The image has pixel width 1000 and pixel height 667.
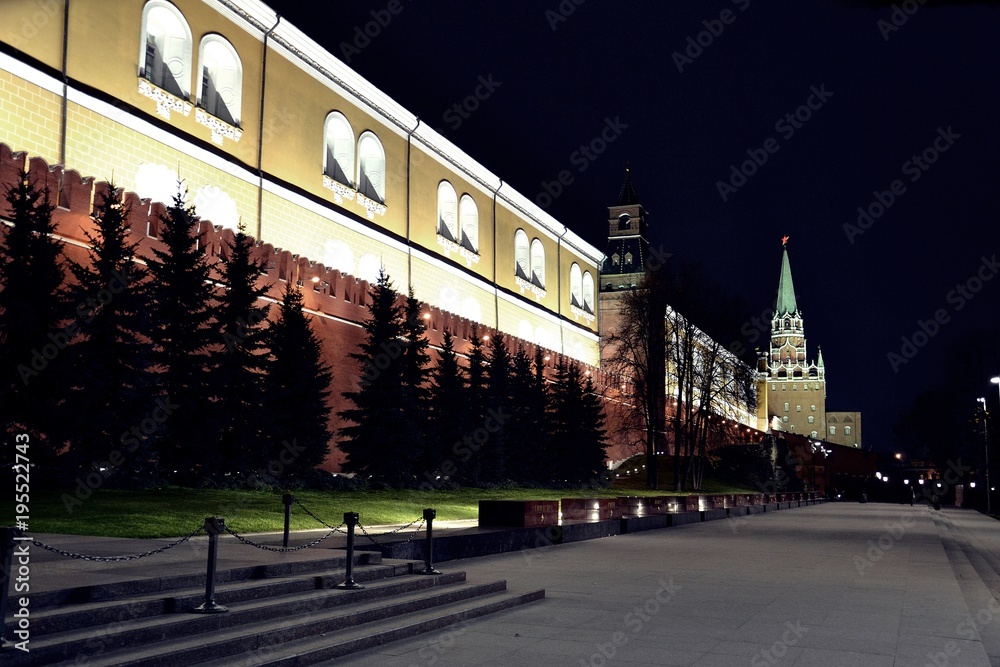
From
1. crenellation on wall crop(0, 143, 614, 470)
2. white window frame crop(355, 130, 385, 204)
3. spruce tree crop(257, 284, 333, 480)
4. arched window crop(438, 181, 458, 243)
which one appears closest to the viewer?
crenellation on wall crop(0, 143, 614, 470)

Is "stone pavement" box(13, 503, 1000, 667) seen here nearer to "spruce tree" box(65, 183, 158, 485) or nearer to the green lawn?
the green lawn

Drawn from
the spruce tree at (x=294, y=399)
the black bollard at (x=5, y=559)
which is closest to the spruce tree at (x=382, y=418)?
the spruce tree at (x=294, y=399)

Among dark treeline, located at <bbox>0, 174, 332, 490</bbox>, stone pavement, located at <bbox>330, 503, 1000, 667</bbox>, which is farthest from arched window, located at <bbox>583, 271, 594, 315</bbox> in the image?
stone pavement, located at <bbox>330, 503, 1000, 667</bbox>

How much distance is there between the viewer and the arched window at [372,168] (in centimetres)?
3158

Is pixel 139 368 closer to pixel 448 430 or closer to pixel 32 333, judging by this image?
pixel 32 333

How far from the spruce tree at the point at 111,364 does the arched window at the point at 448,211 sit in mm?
21709

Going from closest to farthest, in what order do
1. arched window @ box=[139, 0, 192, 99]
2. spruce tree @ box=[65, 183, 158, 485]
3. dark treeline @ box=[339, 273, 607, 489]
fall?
spruce tree @ box=[65, 183, 158, 485] < dark treeline @ box=[339, 273, 607, 489] < arched window @ box=[139, 0, 192, 99]

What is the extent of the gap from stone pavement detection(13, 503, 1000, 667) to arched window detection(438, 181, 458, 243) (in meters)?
24.2

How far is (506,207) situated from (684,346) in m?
12.4

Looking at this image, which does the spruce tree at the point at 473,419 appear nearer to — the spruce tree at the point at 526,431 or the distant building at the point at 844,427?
the spruce tree at the point at 526,431

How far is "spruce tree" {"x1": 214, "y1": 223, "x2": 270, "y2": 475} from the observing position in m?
17.2

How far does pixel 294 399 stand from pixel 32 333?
679 centimetres

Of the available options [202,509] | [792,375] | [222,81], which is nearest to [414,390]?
[202,509]

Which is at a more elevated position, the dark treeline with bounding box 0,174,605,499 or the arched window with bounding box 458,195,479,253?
the arched window with bounding box 458,195,479,253
